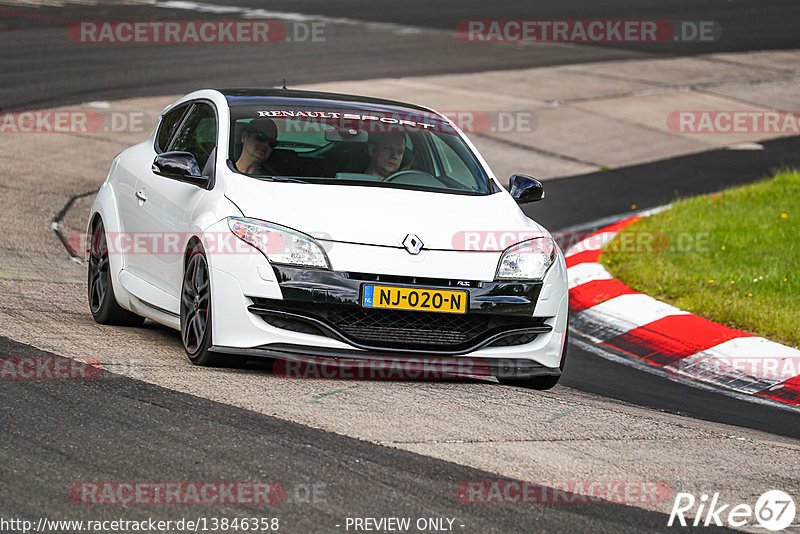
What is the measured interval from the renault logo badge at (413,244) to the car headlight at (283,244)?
1.36ft

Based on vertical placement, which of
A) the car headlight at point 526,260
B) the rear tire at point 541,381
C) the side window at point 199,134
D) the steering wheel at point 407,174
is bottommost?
the rear tire at point 541,381

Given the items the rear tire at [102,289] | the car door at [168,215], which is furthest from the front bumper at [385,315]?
the rear tire at [102,289]

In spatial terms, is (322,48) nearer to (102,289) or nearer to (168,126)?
(168,126)

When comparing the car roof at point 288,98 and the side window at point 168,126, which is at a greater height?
the car roof at point 288,98

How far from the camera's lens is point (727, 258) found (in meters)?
11.1

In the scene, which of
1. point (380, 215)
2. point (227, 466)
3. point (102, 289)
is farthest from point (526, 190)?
point (227, 466)

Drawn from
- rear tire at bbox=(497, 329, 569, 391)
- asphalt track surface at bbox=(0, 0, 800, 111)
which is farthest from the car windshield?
asphalt track surface at bbox=(0, 0, 800, 111)

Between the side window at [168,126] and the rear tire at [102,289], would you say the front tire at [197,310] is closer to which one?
the rear tire at [102,289]

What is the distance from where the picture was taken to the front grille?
257 inches

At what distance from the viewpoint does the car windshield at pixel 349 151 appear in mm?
7406

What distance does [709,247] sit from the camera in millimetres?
11594

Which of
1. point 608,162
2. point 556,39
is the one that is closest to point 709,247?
point 608,162

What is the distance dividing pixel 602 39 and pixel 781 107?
784 cm

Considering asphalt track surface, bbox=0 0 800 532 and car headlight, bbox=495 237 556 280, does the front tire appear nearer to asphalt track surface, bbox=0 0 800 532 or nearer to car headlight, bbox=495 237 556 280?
asphalt track surface, bbox=0 0 800 532
